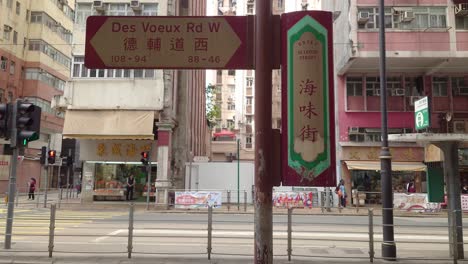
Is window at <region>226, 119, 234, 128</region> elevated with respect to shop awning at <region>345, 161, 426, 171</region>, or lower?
elevated

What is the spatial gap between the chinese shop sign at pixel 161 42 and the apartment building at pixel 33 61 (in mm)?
35711

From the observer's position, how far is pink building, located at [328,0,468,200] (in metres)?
25.6

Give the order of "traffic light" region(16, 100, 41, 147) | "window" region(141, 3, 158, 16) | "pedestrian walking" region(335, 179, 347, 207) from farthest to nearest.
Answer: "window" region(141, 3, 158, 16) → "pedestrian walking" region(335, 179, 347, 207) → "traffic light" region(16, 100, 41, 147)

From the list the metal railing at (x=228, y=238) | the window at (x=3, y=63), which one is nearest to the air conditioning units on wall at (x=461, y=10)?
the metal railing at (x=228, y=238)

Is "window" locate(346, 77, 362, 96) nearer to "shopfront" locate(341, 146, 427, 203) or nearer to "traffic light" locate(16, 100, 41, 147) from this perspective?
"shopfront" locate(341, 146, 427, 203)

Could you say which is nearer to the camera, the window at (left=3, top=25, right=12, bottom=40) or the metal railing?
the metal railing

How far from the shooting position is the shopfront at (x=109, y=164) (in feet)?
87.4

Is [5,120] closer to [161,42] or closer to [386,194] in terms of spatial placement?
[161,42]

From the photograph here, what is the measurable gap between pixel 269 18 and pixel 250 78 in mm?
50452

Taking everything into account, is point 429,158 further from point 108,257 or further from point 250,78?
point 250,78

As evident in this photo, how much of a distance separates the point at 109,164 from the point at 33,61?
1938cm

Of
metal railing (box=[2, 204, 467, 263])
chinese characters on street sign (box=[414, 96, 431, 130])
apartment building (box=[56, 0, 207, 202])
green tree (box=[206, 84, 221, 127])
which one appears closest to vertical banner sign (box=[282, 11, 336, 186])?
metal railing (box=[2, 204, 467, 263])

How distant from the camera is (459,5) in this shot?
25.9 meters

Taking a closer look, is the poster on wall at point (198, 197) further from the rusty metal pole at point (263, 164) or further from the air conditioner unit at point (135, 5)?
the rusty metal pole at point (263, 164)
